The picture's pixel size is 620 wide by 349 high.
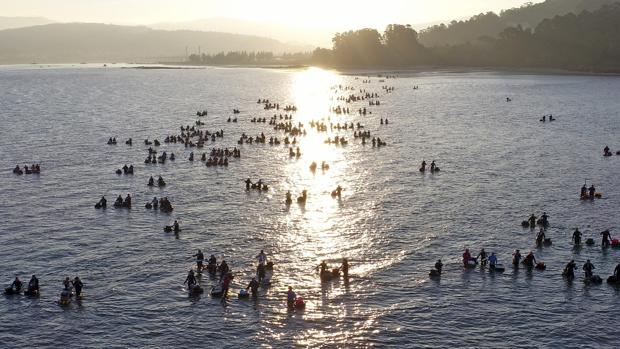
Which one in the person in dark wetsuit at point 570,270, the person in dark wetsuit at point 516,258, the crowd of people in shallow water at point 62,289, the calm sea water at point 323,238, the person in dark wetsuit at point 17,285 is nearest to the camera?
the calm sea water at point 323,238

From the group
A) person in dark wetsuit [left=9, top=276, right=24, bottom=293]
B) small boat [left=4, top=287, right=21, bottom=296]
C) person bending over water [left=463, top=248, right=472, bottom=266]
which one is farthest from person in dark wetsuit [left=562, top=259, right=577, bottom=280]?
small boat [left=4, top=287, right=21, bottom=296]

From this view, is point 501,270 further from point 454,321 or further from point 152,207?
point 152,207

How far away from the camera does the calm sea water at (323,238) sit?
34344 mm

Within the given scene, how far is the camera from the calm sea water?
34344 millimetres

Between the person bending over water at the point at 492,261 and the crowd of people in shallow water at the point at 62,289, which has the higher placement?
the person bending over water at the point at 492,261

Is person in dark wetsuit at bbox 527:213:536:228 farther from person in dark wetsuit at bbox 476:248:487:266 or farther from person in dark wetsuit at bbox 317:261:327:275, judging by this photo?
person in dark wetsuit at bbox 317:261:327:275

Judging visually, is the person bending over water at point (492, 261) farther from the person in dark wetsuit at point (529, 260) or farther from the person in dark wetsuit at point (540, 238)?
the person in dark wetsuit at point (540, 238)

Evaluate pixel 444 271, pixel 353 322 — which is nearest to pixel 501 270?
pixel 444 271

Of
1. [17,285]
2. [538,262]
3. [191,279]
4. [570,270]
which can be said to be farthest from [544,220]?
[17,285]

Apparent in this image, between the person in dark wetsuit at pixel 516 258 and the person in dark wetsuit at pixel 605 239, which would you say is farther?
the person in dark wetsuit at pixel 605 239

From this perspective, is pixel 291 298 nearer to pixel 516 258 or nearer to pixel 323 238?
pixel 323 238

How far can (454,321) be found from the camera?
3506 centimetres

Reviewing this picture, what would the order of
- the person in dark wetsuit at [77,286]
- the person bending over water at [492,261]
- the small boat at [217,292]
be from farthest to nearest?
the person bending over water at [492,261] → the small boat at [217,292] → the person in dark wetsuit at [77,286]

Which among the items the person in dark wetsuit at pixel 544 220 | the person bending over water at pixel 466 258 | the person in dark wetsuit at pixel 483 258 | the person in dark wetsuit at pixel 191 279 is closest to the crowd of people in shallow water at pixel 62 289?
the person in dark wetsuit at pixel 191 279
